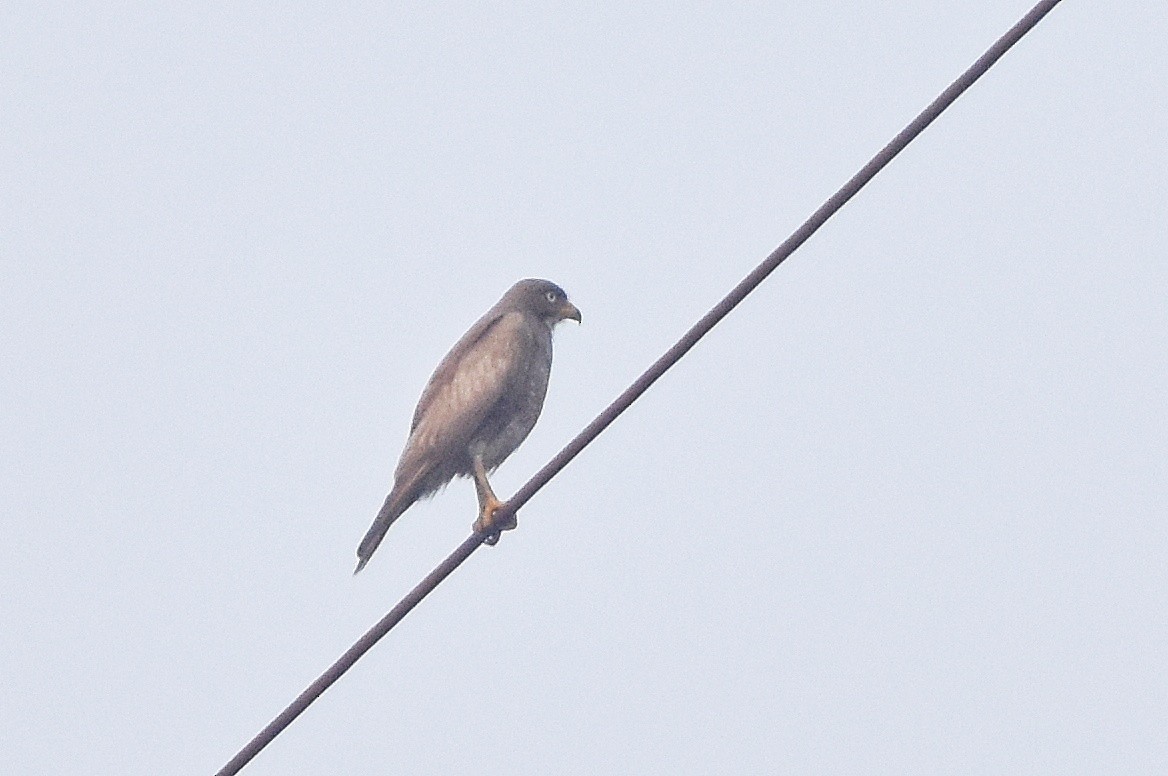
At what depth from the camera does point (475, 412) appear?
11.4 meters

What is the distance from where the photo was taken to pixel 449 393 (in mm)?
11586

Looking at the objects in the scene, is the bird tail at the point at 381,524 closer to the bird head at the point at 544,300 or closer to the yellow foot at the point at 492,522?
the yellow foot at the point at 492,522

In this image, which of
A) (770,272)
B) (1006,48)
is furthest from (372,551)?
(1006,48)

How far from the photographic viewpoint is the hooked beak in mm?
12500

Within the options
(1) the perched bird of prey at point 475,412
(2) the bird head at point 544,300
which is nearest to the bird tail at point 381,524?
(1) the perched bird of prey at point 475,412

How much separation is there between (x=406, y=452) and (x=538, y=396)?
2.75 ft

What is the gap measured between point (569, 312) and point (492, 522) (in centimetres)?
244

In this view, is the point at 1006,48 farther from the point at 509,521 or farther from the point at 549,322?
the point at 549,322

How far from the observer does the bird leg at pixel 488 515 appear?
1041cm

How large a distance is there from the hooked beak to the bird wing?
1.72 ft

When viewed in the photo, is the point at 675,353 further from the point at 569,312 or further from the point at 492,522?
the point at 569,312

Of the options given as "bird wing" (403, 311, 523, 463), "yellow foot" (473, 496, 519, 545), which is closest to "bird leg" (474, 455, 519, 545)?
"yellow foot" (473, 496, 519, 545)

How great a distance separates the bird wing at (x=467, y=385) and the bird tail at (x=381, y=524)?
0.33 m

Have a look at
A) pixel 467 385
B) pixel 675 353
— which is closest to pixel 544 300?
pixel 467 385
